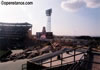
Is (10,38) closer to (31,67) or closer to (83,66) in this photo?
(31,67)

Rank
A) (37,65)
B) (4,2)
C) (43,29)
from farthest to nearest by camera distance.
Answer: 1. (43,29)
2. (4,2)
3. (37,65)

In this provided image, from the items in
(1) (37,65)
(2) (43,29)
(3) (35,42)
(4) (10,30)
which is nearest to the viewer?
(1) (37,65)

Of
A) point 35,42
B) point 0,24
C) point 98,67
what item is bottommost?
point 35,42

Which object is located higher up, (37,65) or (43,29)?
(43,29)

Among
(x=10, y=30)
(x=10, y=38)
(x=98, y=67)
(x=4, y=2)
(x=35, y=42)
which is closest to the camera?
(x=98, y=67)

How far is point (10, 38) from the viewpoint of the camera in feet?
113

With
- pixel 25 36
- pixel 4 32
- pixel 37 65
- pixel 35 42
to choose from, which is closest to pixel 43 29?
pixel 25 36

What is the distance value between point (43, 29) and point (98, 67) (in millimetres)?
38794

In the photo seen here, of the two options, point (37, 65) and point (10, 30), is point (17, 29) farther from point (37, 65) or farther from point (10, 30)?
point (37, 65)

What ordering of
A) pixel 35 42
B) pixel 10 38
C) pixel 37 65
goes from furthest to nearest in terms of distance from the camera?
1. pixel 10 38
2. pixel 35 42
3. pixel 37 65

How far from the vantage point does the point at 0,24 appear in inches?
1409

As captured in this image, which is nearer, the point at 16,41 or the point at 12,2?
the point at 12,2

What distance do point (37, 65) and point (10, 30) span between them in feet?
108

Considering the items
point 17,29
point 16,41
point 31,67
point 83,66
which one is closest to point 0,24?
point 17,29
